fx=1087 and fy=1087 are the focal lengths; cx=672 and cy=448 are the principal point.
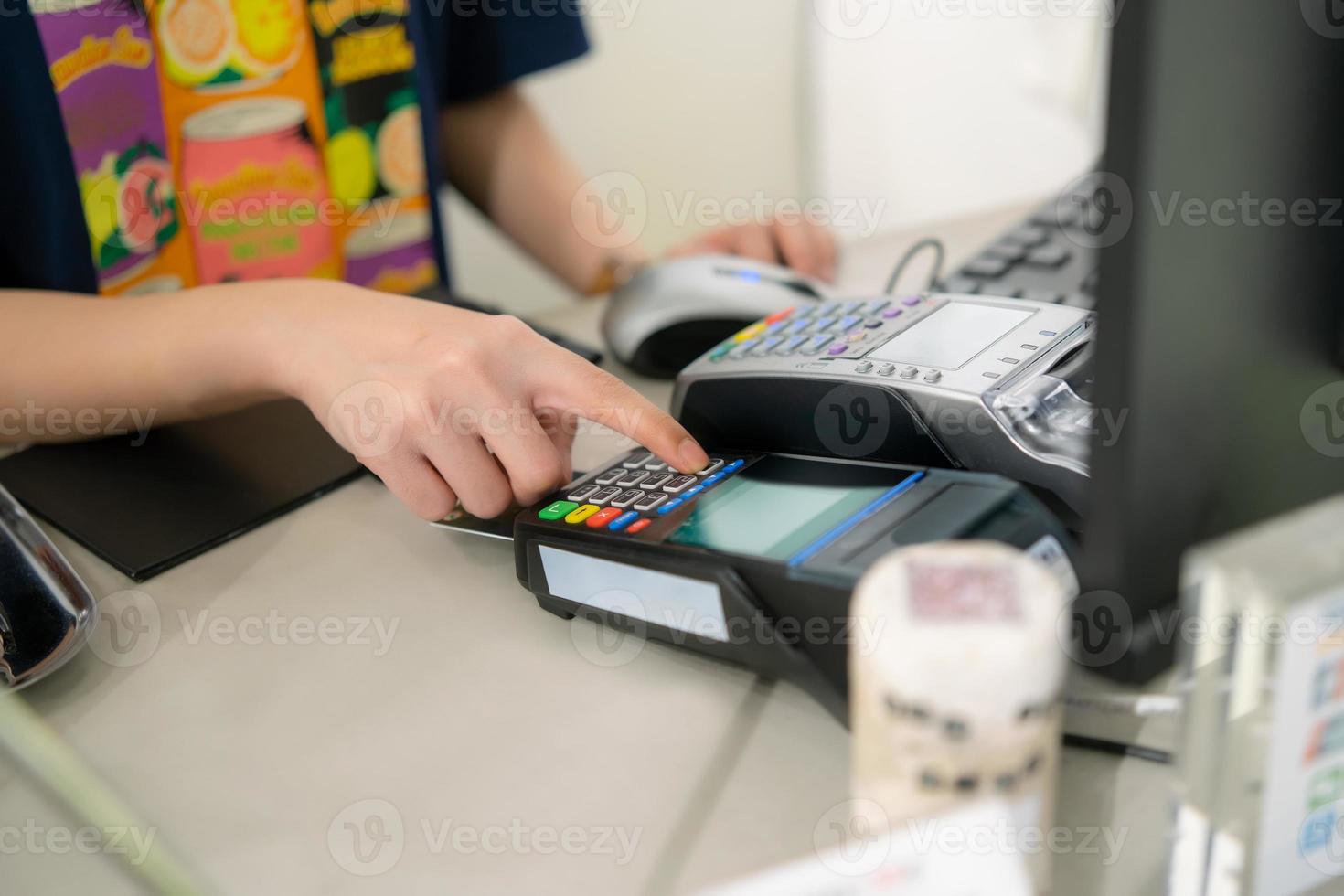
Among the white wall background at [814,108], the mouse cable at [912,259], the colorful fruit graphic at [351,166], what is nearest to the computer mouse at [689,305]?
the mouse cable at [912,259]

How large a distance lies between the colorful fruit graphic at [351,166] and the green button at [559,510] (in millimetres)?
517

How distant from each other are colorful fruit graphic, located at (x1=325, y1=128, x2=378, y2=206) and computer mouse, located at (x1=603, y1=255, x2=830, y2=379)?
0.31 meters

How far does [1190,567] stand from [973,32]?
1.45 m

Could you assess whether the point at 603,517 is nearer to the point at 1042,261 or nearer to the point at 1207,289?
the point at 1207,289

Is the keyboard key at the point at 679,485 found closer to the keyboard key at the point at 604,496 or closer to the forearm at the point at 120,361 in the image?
the keyboard key at the point at 604,496

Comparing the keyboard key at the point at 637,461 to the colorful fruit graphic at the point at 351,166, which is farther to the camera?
the colorful fruit graphic at the point at 351,166

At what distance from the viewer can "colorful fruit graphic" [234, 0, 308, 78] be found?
756 mm

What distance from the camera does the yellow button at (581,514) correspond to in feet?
1.40

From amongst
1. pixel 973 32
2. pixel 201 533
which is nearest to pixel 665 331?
pixel 201 533

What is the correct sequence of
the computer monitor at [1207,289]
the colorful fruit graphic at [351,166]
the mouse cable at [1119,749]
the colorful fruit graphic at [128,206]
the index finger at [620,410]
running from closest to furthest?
the computer monitor at [1207,289], the mouse cable at [1119,749], the index finger at [620,410], the colorful fruit graphic at [128,206], the colorful fruit graphic at [351,166]

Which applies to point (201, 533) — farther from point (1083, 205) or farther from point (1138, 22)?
point (1083, 205)

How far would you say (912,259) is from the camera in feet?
2.64

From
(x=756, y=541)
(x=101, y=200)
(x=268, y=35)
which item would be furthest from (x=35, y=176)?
(x=756, y=541)

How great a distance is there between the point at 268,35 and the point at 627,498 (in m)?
0.53
